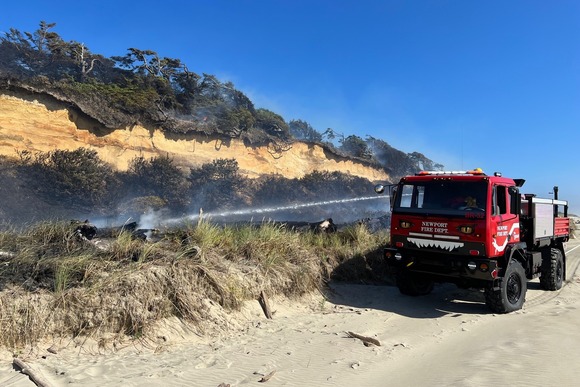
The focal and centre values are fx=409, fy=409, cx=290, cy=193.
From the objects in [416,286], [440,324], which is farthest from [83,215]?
[440,324]

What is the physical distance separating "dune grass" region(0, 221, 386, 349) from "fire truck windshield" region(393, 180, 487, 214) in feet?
8.61

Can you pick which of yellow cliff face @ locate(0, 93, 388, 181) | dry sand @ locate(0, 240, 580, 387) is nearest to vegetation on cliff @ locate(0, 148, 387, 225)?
yellow cliff face @ locate(0, 93, 388, 181)

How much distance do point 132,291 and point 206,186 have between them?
57.9 ft

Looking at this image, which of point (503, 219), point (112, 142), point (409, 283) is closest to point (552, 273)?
point (503, 219)

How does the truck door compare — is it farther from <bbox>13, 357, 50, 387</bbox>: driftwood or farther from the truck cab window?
<bbox>13, 357, 50, 387</bbox>: driftwood

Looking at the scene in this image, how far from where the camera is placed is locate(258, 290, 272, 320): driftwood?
24.5 ft

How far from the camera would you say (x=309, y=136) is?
2115 inches

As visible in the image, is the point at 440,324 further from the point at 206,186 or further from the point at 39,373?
the point at 206,186

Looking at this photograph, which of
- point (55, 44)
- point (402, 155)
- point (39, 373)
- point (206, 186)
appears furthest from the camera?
point (402, 155)

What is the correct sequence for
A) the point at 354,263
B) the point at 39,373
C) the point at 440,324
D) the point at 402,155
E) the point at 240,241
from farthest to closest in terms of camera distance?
the point at 402,155
the point at 354,263
the point at 240,241
the point at 440,324
the point at 39,373

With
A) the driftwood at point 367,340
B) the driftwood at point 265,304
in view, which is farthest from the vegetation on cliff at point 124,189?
the driftwood at point 367,340

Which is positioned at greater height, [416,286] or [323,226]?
[323,226]

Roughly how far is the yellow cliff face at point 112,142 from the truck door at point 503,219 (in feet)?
57.6

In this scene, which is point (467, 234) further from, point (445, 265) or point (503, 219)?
point (503, 219)
